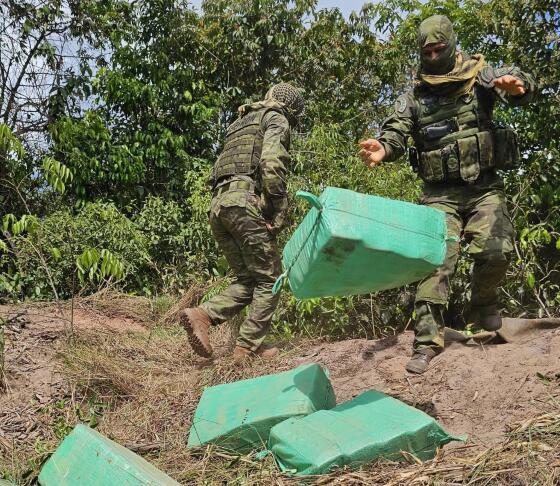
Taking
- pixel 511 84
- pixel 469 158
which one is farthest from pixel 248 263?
pixel 511 84

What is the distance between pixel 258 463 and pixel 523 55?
13.0 feet

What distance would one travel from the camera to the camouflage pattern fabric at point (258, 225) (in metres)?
4.57

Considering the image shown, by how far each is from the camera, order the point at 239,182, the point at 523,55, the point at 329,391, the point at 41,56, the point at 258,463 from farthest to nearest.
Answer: the point at 41,56 < the point at 523,55 < the point at 239,182 < the point at 329,391 < the point at 258,463

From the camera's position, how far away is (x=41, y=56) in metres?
8.48

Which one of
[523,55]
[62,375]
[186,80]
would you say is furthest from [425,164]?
[186,80]

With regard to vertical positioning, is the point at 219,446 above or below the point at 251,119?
below

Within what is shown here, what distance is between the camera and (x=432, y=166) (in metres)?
→ 4.08

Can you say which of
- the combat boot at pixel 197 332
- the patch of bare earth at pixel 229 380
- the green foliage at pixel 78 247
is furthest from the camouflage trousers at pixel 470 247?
the green foliage at pixel 78 247

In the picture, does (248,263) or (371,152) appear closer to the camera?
(371,152)

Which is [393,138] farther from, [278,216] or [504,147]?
[278,216]

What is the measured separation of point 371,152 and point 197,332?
5.22 feet

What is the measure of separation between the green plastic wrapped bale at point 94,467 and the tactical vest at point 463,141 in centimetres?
234

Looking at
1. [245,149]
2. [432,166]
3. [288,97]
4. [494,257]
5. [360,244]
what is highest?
[288,97]

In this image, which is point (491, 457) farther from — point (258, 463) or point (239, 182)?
point (239, 182)
